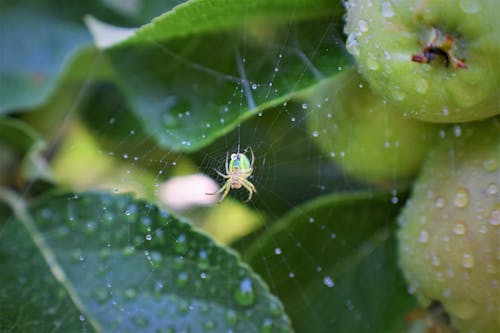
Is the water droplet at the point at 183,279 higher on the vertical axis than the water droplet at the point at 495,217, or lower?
higher

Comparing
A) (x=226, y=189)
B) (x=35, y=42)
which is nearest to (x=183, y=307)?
(x=226, y=189)

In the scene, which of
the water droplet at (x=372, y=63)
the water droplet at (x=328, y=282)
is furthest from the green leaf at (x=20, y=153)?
the water droplet at (x=372, y=63)

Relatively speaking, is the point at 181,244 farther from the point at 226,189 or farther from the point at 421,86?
the point at 421,86

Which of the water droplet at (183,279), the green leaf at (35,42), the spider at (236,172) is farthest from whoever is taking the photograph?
the green leaf at (35,42)

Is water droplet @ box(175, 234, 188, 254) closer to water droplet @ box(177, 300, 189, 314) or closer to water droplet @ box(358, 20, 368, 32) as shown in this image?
water droplet @ box(177, 300, 189, 314)

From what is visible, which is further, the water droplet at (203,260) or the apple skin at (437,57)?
the water droplet at (203,260)

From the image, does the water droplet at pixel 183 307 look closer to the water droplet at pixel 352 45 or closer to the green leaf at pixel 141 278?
the green leaf at pixel 141 278

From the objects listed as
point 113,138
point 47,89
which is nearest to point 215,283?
point 113,138
